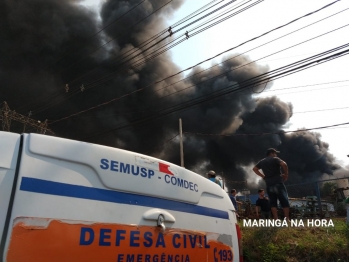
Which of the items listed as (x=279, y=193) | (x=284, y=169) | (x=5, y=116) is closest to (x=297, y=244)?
(x=279, y=193)

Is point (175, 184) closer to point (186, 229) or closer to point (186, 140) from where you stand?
point (186, 229)

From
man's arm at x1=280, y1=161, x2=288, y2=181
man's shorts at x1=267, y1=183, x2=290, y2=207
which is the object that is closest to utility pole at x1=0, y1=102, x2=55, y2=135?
man's shorts at x1=267, y1=183, x2=290, y2=207

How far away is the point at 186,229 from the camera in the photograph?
86.7 inches

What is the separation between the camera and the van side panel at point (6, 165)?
4.90 ft

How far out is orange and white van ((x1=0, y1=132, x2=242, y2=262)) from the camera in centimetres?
153

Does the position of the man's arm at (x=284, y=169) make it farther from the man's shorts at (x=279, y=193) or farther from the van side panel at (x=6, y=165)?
the van side panel at (x=6, y=165)

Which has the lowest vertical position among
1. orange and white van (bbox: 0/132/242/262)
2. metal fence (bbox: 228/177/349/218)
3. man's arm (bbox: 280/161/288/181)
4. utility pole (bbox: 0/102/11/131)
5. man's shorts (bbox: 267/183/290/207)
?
orange and white van (bbox: 0/132/242/262)

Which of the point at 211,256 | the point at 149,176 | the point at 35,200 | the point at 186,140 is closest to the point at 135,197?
the point at 149,176

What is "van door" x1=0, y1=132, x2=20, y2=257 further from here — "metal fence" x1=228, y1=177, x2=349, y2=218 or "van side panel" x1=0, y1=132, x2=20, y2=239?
"metal fence" x1=228, y1=177, x2=349, y2=218

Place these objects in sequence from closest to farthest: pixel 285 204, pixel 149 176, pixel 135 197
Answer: pixel 135 197, pixel 149 176, pixel 285 204

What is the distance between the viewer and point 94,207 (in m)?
1.75

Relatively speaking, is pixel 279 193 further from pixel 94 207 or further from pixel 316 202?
pixel 316 202

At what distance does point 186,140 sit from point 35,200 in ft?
128

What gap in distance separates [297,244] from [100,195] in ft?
14.4
